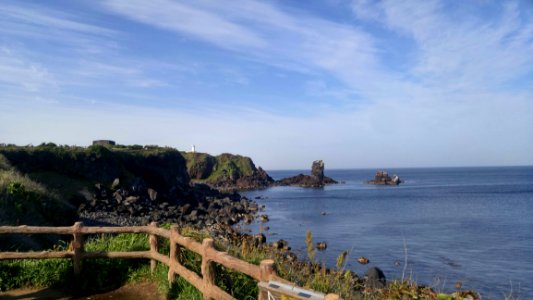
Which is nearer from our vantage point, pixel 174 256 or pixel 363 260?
pixel 174 256

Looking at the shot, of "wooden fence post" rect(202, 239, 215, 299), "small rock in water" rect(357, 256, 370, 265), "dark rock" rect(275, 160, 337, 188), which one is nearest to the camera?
"wooden fence post" rect(202, 239, 215, 299)

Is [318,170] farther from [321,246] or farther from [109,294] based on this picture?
[109,294]

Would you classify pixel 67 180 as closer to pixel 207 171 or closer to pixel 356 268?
pixel 356 268

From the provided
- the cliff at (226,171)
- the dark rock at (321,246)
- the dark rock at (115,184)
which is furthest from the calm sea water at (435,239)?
the cliff at (226,171)

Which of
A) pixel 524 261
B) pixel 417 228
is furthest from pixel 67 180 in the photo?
pixel 524 261

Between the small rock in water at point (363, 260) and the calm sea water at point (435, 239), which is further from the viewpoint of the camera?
A: the small rock in water at point (363, 260)

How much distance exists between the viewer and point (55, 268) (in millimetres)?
8758

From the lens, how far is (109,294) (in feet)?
26.8

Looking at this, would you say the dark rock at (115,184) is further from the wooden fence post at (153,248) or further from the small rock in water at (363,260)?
the wooden fence post at (153,248)

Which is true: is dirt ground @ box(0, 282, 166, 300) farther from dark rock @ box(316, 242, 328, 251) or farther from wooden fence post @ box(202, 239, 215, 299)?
dark rock @ box(316, 242, 328, 251)

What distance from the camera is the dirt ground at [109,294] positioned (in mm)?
7930

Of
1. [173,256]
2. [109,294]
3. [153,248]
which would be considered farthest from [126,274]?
[173,256]

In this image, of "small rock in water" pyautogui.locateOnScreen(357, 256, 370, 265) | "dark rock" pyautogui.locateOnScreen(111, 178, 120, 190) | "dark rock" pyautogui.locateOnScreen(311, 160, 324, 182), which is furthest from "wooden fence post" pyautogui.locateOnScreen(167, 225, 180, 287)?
"dark rock" pyautogui.locateOnScreen(311, 160, 324, 182)

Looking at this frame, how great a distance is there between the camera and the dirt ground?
793cm
